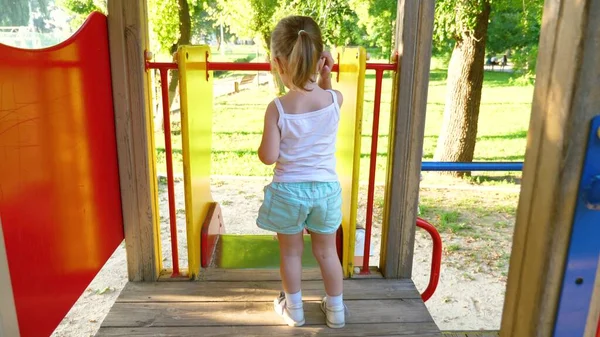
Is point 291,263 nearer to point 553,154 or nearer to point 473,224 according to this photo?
point 553,154

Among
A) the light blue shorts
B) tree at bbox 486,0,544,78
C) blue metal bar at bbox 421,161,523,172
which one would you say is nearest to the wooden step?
the light blue shorts

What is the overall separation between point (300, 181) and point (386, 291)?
0.85 metres

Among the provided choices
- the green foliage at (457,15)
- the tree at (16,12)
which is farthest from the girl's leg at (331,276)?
the green foliage at (457,15)

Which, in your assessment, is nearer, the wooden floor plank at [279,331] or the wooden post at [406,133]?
the wooden floor plank at [279,331]

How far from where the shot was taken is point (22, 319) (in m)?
1.58

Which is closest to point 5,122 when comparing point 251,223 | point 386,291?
point 386,291

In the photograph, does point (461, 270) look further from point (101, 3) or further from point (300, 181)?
point (101, 3)

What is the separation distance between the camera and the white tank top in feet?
6.52

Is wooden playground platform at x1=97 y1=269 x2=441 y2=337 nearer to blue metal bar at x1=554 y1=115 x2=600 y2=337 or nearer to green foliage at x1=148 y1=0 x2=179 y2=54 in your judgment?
blue metal bar at x1=554 y1=115 x2=600 y2=337

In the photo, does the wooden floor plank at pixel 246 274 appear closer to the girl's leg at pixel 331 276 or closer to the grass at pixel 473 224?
the girl's leg at pixel 331 276

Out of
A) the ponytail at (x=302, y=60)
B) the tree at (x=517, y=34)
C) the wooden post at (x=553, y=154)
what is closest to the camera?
the wooden post at (x=553, y=154)

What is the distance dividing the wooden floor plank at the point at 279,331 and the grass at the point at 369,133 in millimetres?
5775

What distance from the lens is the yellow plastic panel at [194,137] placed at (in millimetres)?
2334

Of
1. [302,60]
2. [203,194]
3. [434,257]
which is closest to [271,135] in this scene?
[302,60]
